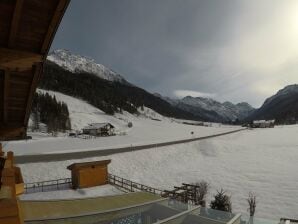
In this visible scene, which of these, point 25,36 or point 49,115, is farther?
point 49,115

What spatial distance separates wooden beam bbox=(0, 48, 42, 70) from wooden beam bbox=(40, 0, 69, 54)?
22 centimetres

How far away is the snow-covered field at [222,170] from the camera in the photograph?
121ft

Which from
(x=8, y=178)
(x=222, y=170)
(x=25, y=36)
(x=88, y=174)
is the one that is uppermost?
(x=25, y=36)

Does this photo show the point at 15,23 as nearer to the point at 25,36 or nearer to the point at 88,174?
the point at 25,36

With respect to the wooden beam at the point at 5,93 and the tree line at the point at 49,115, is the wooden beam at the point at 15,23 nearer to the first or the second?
the wooden beam at the point at 5,93

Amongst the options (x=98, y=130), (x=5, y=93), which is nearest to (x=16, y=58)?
(x=5, y=93)

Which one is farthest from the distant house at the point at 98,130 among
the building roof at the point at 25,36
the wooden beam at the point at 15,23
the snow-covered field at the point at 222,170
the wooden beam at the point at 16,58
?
the wooden beam at the point at 15,23

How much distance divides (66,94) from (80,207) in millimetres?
147410

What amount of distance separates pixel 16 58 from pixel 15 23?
0.89m

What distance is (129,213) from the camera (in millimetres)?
20359

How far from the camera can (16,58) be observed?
19.9 feet

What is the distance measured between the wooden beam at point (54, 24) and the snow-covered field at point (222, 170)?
98.9ft

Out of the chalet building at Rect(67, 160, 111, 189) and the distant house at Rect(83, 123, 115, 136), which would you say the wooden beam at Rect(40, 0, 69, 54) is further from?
the distant house at Rect(83, 123, 115, 136)

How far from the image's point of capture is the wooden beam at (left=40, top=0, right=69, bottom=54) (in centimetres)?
520
